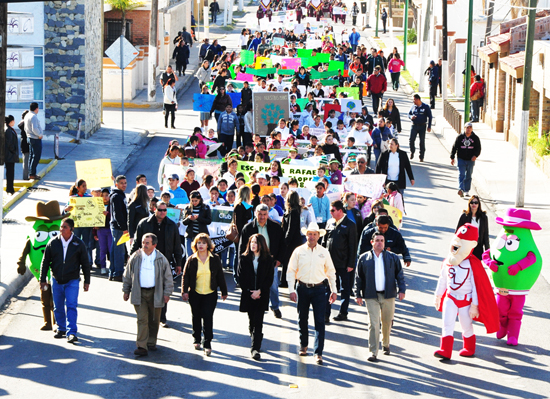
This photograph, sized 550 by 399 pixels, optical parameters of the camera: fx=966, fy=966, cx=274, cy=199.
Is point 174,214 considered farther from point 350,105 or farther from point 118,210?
point 350,105

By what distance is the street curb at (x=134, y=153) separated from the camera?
949 inches

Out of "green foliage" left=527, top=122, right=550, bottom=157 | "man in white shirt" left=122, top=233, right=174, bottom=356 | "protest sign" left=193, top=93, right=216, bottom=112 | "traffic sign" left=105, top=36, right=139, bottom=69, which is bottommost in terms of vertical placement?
"man in white shirt" left=122, top=233, right=174, bottom=356

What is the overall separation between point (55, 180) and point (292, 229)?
34.3 feet

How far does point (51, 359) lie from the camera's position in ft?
37.1

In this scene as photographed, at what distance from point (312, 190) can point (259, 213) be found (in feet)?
12.4

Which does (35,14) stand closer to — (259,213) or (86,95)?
(86,95)

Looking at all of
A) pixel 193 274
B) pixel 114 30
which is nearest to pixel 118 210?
pixel 193 274

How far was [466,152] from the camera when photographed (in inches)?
833

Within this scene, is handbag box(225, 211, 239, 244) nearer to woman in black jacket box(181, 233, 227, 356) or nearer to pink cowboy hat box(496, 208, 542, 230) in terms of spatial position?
woman in black jacket box(181, 233, 227, 356)

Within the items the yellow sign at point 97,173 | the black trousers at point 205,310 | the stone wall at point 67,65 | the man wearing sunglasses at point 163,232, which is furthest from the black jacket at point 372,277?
the stone wall at point 67,65

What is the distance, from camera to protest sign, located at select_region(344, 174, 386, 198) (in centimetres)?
1586

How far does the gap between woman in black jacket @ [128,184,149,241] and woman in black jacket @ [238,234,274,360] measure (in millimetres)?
3121

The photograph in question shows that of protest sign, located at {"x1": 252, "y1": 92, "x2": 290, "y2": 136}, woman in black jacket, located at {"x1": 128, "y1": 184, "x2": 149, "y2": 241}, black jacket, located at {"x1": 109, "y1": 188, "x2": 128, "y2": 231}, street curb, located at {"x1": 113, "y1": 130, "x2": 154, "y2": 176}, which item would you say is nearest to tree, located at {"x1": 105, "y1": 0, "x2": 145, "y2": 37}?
street curb, located at {"x1": 113, "y1": 130, "x2": 154, "y2": 176}

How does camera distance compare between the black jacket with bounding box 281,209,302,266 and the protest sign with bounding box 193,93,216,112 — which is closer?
the black jacket with bounding box 281,209,302,266
